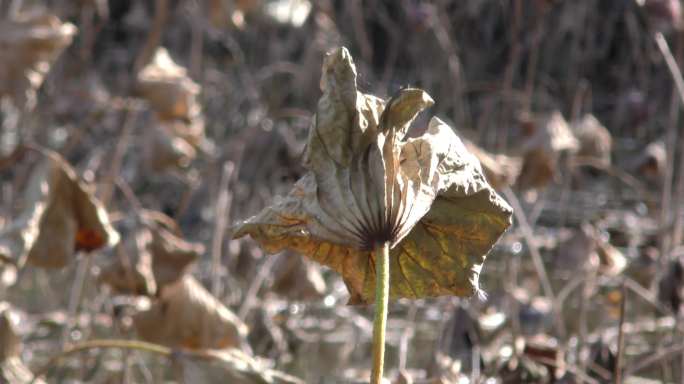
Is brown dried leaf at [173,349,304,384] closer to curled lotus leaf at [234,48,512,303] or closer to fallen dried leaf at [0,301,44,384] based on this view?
curled lotus leaf at [234,48,512,303]

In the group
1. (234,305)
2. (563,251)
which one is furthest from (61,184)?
(563,251)

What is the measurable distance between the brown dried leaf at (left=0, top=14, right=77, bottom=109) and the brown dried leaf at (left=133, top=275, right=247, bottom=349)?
1.26ft

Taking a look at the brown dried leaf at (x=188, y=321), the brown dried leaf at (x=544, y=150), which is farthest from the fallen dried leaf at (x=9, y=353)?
the brown dried leaf at (x=544, y=150)

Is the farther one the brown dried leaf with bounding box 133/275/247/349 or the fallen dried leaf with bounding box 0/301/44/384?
the brown dried leaf with bounding box 133/275/247/349

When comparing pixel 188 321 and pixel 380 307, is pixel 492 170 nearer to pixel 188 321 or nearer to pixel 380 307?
pixel 188 321

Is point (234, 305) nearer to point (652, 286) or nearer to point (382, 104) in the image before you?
point (652, 286)

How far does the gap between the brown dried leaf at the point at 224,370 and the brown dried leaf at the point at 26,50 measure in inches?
35.3

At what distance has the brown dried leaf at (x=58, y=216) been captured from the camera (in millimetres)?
1784

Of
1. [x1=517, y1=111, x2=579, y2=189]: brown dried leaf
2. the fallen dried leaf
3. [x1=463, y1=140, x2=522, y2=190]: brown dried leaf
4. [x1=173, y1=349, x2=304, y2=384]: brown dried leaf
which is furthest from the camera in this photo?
[x1=517, y1=111, x2=579, y2=189]: brown dried leaf

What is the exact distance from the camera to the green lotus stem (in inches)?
35.7

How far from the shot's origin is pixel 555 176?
10.3 feet

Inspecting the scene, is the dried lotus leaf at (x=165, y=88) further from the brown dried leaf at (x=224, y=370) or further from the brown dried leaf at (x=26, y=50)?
the brown dried leaf at (x=224, y=370)

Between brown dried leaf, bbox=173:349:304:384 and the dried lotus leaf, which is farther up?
the dried lotus leaf

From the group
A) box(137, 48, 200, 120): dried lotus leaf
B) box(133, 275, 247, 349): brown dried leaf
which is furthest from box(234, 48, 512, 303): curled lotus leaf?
box(137, 48, 200, 120): dried lotus leaf
